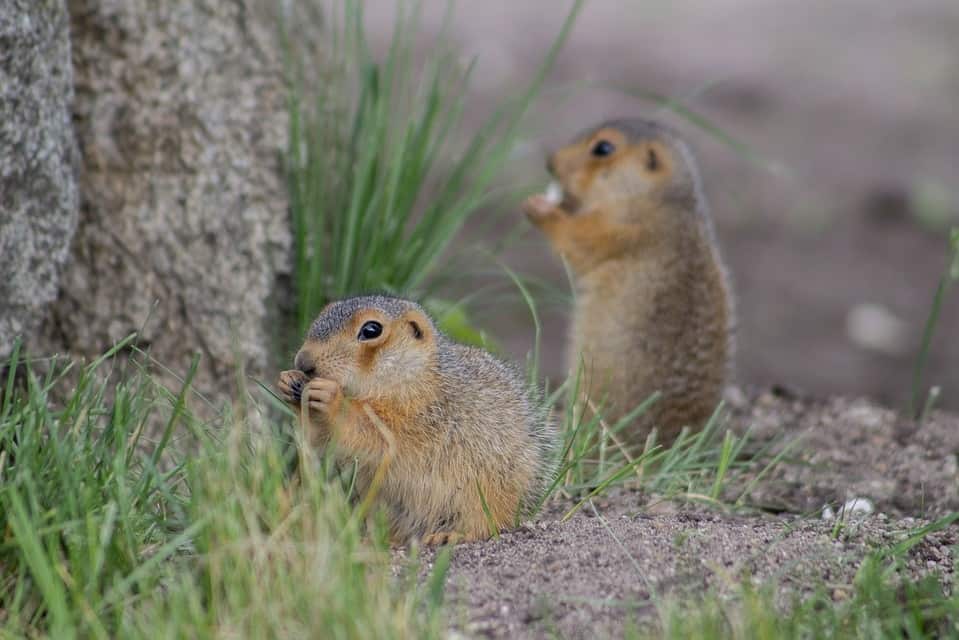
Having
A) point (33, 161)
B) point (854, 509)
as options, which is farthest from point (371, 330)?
point (854, 509)

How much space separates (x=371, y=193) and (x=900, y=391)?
12.4 feet

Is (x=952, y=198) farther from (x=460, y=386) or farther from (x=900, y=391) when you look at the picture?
(x=460, y=386)

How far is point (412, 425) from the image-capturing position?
165 inches

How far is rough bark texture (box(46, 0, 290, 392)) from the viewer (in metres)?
5.32

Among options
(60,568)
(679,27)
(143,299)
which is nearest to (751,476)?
(143,299)

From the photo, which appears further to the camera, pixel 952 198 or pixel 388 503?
pixel 952 198

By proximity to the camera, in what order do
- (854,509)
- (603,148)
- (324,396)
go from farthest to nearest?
(603,148) → (854,509) → (324,396)

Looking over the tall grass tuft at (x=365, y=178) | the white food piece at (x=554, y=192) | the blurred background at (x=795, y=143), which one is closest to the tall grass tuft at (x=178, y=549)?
the tall grass tuft at (x=365, y=178)

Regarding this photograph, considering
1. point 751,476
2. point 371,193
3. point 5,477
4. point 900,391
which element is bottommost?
point 900,391

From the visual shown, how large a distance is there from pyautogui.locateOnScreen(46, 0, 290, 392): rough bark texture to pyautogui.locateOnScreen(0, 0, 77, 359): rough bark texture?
0.31m

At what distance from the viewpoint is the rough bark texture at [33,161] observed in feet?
15.0

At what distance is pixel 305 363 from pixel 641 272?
7.51 ft

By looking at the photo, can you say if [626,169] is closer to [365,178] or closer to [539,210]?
[539,210]

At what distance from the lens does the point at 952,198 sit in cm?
1009
